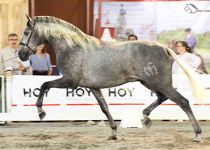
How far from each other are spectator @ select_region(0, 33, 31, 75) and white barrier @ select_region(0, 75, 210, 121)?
0.46 metres

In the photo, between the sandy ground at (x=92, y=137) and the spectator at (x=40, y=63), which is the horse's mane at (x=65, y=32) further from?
the spectator at (x=40, y=63)

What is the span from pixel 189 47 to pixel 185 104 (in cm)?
438

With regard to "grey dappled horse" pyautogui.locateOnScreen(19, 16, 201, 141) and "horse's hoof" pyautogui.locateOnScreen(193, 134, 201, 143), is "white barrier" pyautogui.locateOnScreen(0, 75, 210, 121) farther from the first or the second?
"horse's hoof" pyautogui.locateOnScreen(193, 134, 201, 143)

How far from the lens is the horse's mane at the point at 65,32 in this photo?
10492mm

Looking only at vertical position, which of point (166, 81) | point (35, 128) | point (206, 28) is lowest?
point (35, 128)

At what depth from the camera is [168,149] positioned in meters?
9.59

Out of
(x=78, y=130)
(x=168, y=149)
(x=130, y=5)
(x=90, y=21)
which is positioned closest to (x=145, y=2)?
(x=130, y=5)

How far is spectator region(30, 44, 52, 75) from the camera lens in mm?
13859

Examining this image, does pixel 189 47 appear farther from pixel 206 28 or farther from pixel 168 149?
pixel 168 149

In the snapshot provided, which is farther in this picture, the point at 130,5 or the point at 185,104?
the point at 130,5

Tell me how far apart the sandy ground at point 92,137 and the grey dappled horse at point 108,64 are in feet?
1.83

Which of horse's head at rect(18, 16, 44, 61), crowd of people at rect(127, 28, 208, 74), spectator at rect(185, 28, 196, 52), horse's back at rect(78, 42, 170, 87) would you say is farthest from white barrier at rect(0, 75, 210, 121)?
horse's back at rect(78, 42, 170, 87)

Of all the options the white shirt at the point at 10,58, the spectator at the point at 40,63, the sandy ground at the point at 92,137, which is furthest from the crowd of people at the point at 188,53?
the white shirt at the point at 10,58

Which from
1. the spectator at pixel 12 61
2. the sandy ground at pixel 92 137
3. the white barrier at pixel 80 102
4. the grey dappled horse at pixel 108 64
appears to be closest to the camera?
the sandy ground at pixel 92 137
